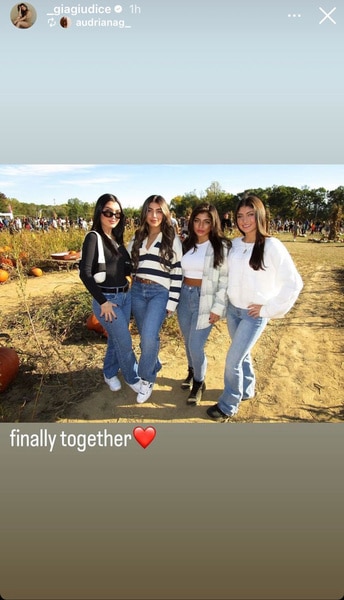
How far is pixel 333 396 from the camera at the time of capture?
9.12 feet

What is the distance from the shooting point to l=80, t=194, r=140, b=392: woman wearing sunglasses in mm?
2318

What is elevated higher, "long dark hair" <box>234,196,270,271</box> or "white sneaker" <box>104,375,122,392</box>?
"long dark hair" <box>234,196,270,271</box>

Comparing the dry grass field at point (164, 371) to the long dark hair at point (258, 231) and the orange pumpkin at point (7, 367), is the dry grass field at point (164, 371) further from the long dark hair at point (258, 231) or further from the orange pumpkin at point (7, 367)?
the long dark hair at point (258, 231)

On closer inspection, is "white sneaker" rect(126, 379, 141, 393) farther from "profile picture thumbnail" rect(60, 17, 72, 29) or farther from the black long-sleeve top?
"profile picture thumbnail" rect(60, 17, 72, 29)

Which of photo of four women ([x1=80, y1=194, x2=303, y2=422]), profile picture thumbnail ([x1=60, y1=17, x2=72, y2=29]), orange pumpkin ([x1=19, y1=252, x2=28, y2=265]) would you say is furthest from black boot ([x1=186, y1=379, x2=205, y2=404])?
orange pumpkin ([x1=19, y1=252, x2=28, y2=265])

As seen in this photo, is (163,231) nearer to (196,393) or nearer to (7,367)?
(196,393)

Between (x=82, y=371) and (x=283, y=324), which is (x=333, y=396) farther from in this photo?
(x=82, y=371)

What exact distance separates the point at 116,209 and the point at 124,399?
1.69m

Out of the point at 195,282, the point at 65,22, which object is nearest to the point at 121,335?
the point at 195,282

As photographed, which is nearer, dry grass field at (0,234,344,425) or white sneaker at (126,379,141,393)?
dry grass field at (0,234,344,425)

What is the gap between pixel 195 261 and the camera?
8.04 feet

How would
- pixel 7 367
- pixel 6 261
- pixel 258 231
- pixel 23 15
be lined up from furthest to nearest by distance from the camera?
pixel 6 261 < pixel 7 367 < pixel 258 231 < pixel 23 15

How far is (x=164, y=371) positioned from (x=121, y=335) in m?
0.89

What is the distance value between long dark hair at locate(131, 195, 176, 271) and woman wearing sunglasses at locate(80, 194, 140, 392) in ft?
0.48
